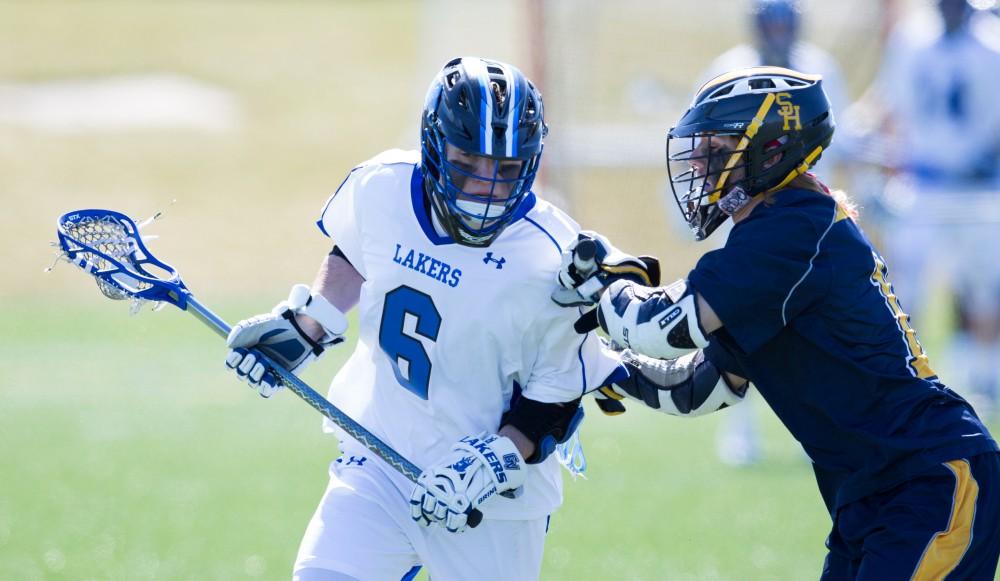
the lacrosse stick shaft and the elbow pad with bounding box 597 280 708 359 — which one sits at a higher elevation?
the elbow pad with bounding box 597 280 708 359

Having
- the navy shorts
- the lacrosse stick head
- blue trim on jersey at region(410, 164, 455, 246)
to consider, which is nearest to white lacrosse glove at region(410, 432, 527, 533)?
blue trim on jersey at region(410, 164, 455, 246)

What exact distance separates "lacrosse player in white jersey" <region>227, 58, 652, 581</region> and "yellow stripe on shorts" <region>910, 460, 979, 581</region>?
105cm

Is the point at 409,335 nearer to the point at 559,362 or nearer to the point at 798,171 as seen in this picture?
the point at 559,362

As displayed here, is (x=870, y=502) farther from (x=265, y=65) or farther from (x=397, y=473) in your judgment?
(x=265, y=65)

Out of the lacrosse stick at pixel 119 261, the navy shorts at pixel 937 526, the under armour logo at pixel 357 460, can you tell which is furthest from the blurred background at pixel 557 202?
the navy shorts at pixel 937 526

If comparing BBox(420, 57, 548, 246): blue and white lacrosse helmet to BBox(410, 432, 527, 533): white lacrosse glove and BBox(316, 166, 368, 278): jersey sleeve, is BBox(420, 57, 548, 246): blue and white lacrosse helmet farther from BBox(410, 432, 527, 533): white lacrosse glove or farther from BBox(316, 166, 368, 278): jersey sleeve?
BBox(410, 432, 527, 533): white lacrosse glove

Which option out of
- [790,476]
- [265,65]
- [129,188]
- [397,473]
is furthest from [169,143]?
[397,473]

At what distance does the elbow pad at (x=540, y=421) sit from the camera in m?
3.95

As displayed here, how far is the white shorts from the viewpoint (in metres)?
3.87

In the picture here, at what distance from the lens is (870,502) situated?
12.0 feet

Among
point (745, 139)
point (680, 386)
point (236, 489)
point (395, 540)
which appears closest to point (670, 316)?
point (745, 139)

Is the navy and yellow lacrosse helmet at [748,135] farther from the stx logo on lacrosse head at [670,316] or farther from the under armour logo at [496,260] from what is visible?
the under armour logo at [496,260]

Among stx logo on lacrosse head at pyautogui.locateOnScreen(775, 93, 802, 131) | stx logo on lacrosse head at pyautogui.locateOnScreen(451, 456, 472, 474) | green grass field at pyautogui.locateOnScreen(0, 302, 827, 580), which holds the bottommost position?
green grass field at pyautogui.locateOnScreen(0, 302, 827, 580)

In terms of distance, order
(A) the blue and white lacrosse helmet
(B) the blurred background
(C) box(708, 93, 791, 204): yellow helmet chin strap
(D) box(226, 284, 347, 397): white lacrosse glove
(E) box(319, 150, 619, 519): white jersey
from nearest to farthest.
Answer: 1. (C) box(708, 93, 791, 204): yellow helmet chin strap
2. (A) the blue and white lacrosse helmet
3. (E) box(319, 150, 619, 519): white jersey
4. (D) box(226, 284, 347, 397): white lacrosse glove
5. (B) the blurred background
